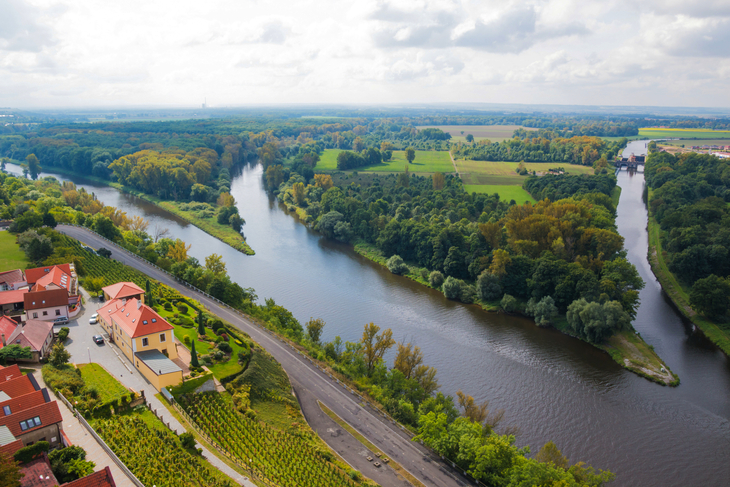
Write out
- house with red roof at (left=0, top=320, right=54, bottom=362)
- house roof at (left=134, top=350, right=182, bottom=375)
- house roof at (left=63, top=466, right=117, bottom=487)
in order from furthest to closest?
house with red roof at (left=0, top=320, right=54, bottom=362)
house roof at (left=134, top=350, right=182, bottom=375)
house roof at (left=63, top=466, right=117, bottom=487)

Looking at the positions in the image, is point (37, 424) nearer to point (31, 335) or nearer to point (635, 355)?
point (31, 335)

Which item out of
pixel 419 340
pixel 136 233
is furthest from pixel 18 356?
pixel 136 233

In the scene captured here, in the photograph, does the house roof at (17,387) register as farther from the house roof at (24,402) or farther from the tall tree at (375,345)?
the tall tree at (375,345)

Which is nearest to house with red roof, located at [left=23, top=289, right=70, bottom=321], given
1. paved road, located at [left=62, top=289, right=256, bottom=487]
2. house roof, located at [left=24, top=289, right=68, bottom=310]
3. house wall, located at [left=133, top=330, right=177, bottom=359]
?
house roof, located at [left=24, top=289, right=68, bottom=310]

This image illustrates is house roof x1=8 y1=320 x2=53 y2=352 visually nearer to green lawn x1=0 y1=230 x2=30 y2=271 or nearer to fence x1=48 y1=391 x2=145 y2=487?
fence x1=48 y1=391 x2=145 y2=487

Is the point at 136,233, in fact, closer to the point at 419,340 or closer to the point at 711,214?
the point at 419,340
